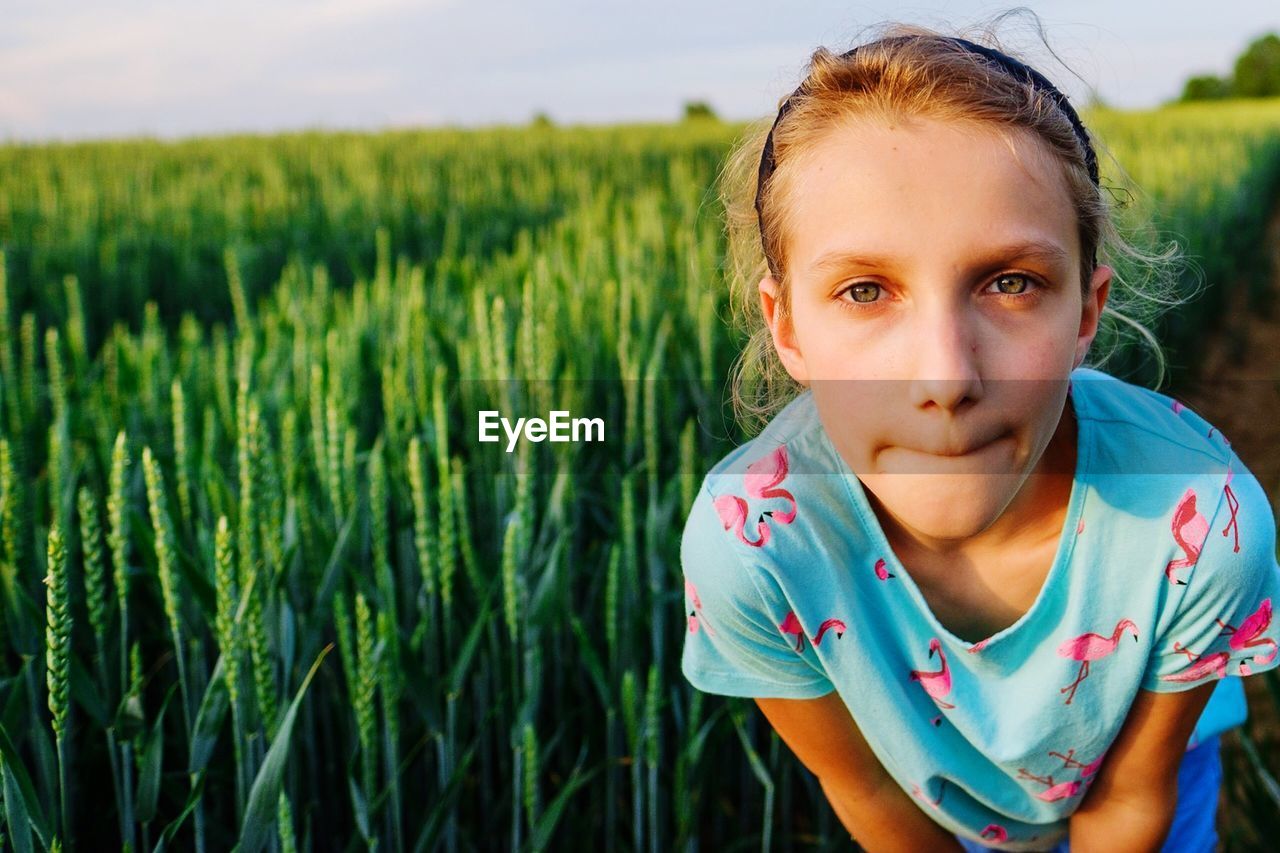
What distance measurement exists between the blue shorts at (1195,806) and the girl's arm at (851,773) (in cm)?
23

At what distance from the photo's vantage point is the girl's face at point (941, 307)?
0.70 m

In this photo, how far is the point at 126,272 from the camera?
160 inches

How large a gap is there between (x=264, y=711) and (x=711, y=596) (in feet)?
1.29

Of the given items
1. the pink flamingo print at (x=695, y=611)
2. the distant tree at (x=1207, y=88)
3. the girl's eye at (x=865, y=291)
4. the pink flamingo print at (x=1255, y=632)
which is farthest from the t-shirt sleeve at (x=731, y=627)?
the distant tree at (x=1207, y=88)

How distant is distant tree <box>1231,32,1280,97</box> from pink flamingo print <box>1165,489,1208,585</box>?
4922cm

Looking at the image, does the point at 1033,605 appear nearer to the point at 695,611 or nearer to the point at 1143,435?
the point at 1143,435

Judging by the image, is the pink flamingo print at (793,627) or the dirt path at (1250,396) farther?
the dirt path at (1250,396)

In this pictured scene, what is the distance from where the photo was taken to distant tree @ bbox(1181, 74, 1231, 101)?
44.4 m

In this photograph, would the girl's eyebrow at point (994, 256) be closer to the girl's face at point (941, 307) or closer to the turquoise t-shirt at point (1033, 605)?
the girl's face at point (941, 307)

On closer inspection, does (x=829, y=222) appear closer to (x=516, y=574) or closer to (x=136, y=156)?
(x=516, y=574)

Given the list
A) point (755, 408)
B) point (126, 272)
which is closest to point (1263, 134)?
point (126, 272)

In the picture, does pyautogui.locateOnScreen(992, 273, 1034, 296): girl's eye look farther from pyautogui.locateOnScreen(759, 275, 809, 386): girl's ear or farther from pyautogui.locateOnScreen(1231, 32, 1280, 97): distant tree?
pyautogui.locateOnScreen(1231, 32, 1280, 97): distant tree

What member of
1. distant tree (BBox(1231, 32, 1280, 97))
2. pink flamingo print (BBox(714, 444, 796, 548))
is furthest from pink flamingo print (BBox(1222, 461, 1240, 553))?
distant tree (BBox(1231, 32, 1280, 97))

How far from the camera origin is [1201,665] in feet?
2.87
